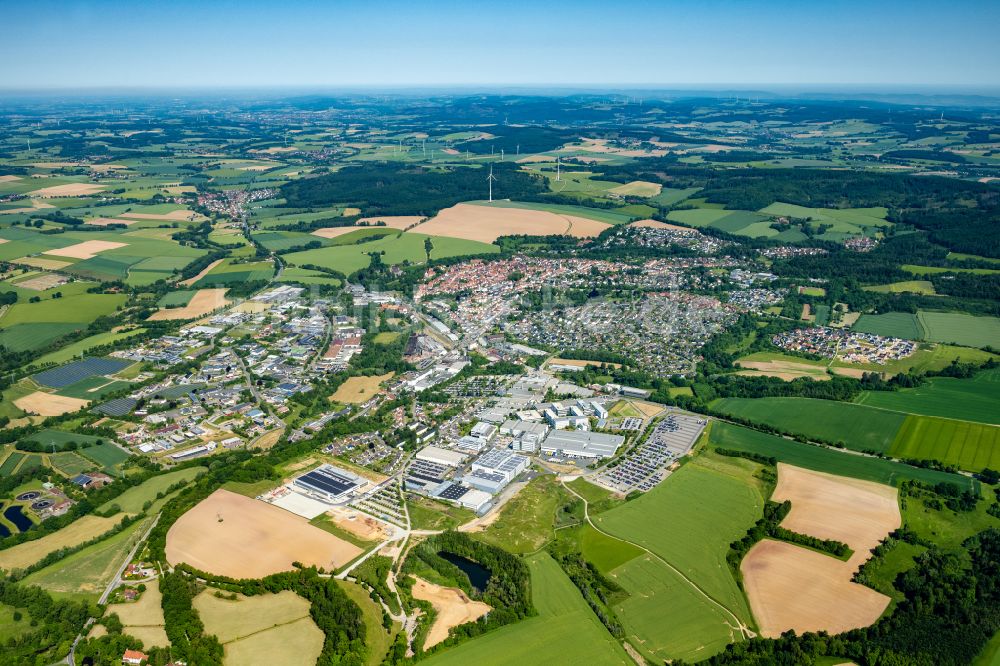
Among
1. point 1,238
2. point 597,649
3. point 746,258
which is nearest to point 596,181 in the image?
point 746,258

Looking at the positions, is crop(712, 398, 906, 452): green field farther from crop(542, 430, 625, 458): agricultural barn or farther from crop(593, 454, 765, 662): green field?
crop(542, 430, 625, 458): agricultural barn

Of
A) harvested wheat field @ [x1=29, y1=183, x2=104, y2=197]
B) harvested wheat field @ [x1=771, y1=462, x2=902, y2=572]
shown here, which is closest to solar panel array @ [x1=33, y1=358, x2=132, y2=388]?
harvested wheat field @ [x1=771, y1=462, x2=902, y2=572]

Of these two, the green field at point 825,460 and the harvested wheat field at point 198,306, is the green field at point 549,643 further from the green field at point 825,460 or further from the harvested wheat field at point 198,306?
the harvested wheat field at point 198,306

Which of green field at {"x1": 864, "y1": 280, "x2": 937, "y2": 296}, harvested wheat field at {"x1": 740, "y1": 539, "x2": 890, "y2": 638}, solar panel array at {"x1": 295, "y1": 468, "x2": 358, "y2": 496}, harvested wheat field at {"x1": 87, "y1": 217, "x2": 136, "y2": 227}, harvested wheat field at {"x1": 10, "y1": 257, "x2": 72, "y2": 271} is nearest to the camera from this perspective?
harvested wheat field at {"x1": 740, "y1": 539, "x2": 890, "y2": 638}

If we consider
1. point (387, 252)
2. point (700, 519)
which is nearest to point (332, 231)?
point (387, 252)

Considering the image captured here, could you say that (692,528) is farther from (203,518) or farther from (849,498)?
(203,518)

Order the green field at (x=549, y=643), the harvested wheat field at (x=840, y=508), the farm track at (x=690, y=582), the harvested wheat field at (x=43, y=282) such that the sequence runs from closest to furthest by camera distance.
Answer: the green field at (x=549, y=643) → the farm track at (x=690, y=582) → the harvested wheat field at (x=840, y=508) → the harvested wheat field at (x=43, y=282)

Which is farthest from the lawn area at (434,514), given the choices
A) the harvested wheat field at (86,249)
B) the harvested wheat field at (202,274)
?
the harvested wheat field at (86,249)
